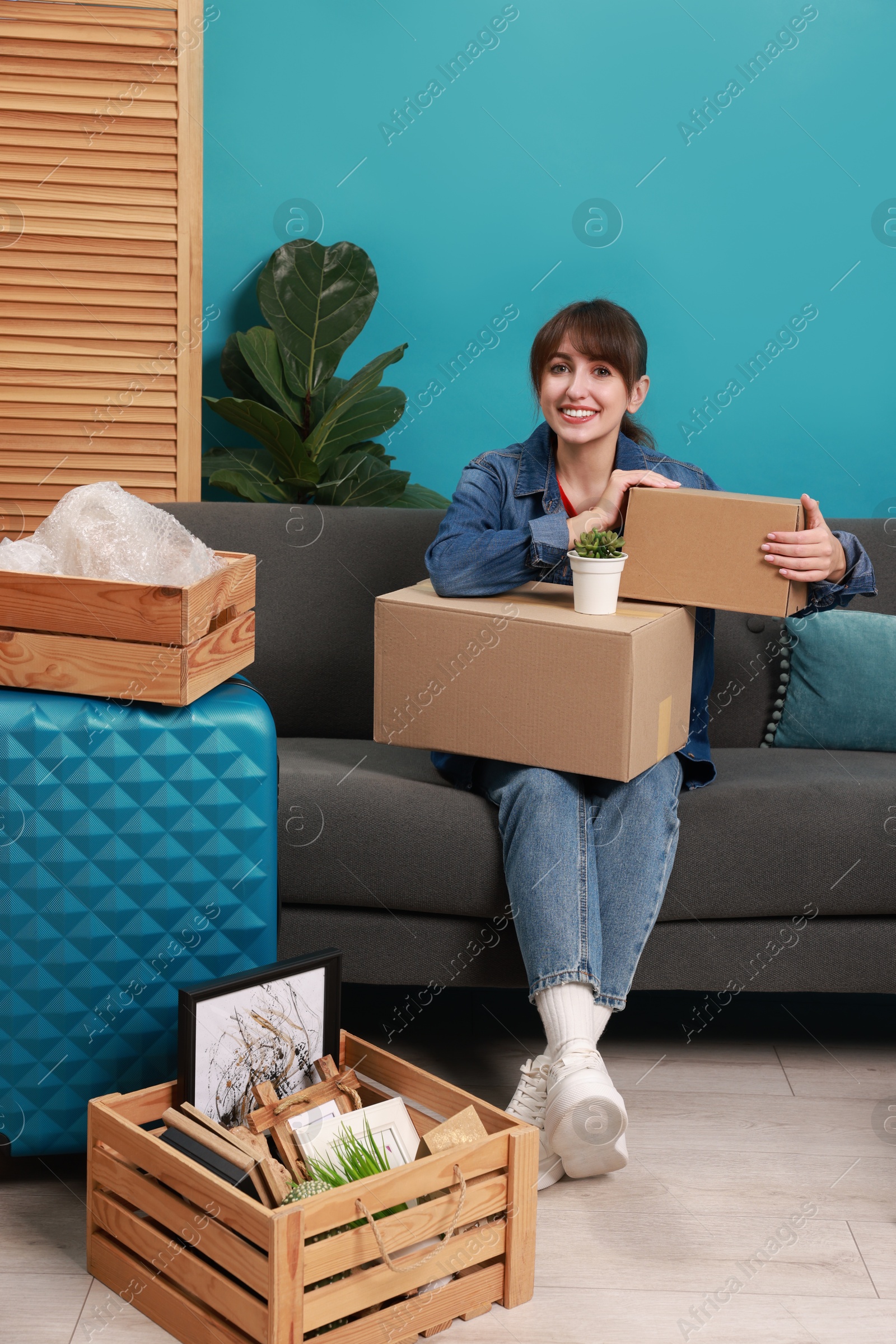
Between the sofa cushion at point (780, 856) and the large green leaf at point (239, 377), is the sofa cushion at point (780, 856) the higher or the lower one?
the lower one

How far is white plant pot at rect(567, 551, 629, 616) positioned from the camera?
5.30ft

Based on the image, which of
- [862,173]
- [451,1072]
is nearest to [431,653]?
[451,1072]

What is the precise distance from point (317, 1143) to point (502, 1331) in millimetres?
277

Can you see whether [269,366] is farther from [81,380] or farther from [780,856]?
[780,856]

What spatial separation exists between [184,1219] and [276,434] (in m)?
1.59

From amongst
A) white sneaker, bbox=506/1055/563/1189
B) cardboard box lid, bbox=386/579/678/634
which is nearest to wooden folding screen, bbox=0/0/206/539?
cardboard box lid, bbox=386/579/678/634

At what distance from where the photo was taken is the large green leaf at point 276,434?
2.39 meters

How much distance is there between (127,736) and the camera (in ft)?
4.72

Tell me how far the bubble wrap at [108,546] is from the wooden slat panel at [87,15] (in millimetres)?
1399

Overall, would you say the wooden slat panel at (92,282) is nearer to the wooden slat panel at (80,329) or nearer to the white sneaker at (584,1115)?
the wooden slat panel at (80,329)

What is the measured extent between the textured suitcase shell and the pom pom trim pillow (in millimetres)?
1014

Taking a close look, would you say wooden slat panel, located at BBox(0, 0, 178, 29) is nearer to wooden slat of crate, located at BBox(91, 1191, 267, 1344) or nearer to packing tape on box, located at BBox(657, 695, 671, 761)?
packing tape on box, located at BBox(657, 695, 671, 761)

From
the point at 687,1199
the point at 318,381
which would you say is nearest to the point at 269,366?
the point at 318,381

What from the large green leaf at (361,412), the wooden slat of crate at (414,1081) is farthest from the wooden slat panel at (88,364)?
the wooden slat of crate at (414,1081)
